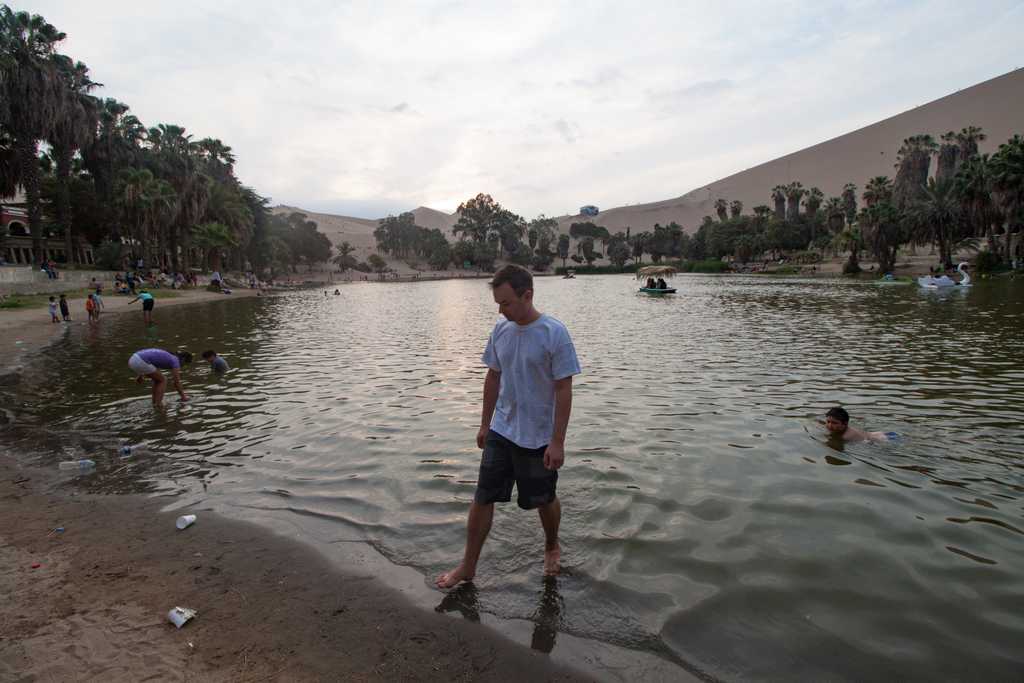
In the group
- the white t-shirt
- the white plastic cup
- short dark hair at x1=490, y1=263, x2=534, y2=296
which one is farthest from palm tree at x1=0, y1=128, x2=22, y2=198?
the white t-shirt

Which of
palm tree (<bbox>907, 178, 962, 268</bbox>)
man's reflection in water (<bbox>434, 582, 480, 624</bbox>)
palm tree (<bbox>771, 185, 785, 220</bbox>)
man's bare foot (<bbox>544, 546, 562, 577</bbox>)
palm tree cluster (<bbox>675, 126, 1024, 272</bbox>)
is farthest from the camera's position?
palm tree (<bbox>771, 185, 785, 220</bbox>)

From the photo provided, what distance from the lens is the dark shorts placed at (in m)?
3.86

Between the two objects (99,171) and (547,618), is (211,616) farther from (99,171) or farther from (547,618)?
(99,171)

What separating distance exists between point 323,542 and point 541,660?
8.00 ft

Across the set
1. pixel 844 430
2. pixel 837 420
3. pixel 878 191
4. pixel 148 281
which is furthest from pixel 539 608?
pixel 878 191

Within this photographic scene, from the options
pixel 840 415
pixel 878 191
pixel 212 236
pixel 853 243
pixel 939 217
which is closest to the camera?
pixel 840 415

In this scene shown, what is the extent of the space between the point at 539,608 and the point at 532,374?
1.69 metres

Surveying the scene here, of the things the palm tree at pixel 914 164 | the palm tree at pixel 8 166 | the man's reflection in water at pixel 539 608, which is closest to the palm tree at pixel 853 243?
the palm tree at pixel 914 164

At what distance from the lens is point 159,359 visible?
9.65 m

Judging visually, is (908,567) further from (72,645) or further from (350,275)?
(350,275)

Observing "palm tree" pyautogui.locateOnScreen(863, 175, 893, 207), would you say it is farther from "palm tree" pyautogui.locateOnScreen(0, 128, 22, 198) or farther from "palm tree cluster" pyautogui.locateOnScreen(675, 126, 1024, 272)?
"palm tree" pyautogui.locateOnScreen(0, 128, 22, 198)

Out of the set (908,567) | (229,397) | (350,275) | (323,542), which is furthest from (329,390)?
(350,275)

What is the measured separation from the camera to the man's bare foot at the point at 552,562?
416cm

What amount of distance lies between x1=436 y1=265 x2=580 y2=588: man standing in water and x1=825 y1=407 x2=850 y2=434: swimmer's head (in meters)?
5.22
